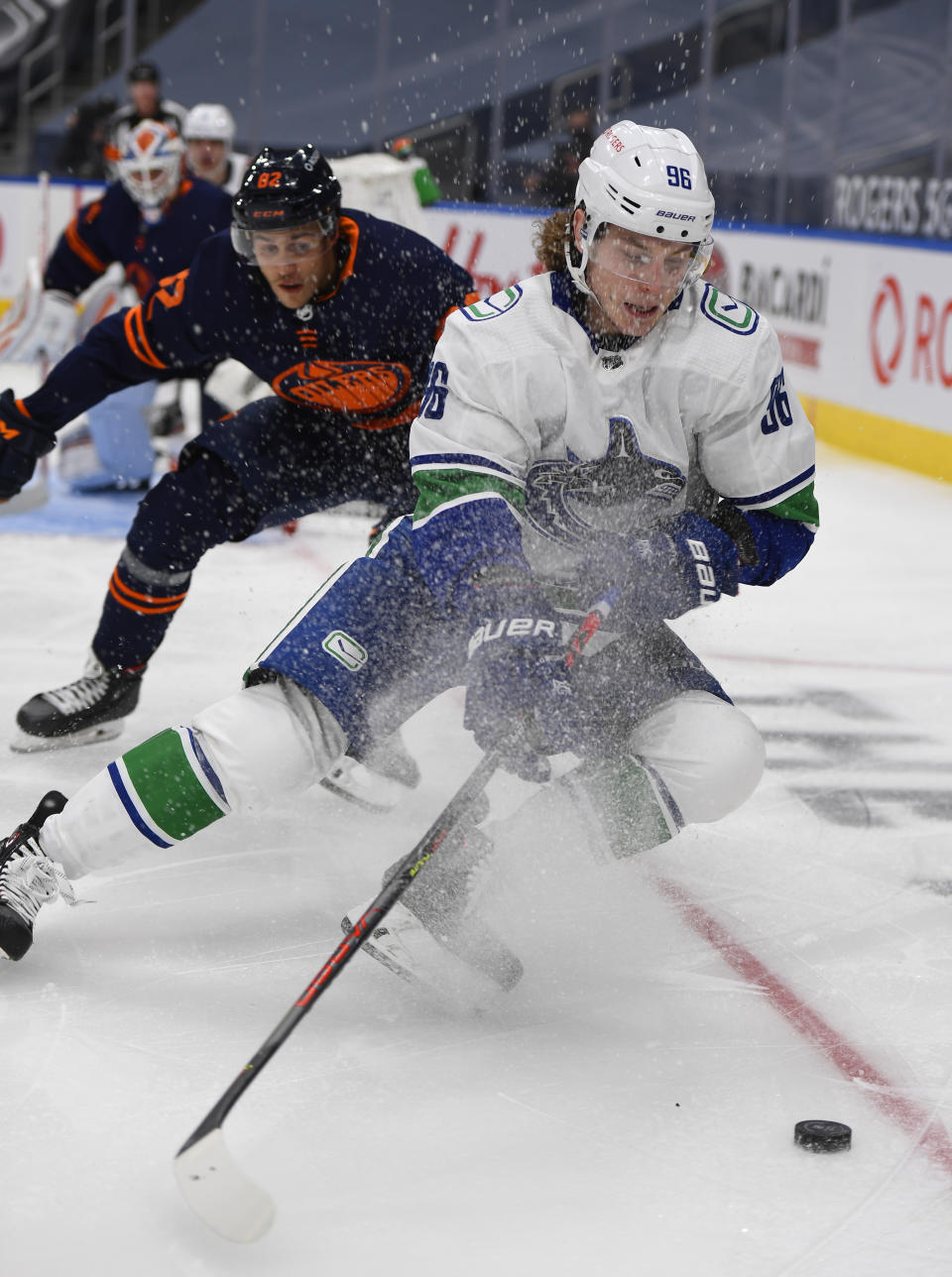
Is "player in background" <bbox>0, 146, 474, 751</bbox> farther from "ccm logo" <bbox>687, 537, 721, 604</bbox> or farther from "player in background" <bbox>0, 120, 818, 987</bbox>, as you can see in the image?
"ccm logo" <bbox>687, 537, 721, 604</bbox>

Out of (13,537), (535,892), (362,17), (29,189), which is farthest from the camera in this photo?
(362,17)

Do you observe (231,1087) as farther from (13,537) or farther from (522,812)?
(13,537)

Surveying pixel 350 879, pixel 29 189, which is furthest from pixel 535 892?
pixel 29 189

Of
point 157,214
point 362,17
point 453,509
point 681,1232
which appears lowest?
point 362,17

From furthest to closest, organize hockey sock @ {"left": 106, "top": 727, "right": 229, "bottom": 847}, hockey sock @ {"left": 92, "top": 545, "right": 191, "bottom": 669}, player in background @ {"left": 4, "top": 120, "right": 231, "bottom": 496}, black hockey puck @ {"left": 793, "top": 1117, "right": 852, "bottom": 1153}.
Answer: player in background @ {"left": 4, "top": 120, "right": 231, "bottom": 496} < hockey sock @ {"left": 92, "top": 545, "right": 191, "bottom": 669} < hockey sock @ {"left": 106, "top": 727, "right": 229, "bottom": 847} < black hockey puck @ {"left": 793, "top": 1117, "right": 852, "bottom": 1153}

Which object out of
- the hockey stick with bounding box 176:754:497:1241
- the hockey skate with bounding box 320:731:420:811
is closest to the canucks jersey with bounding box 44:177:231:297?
the hockey skate with bounding box 320:731:420:811

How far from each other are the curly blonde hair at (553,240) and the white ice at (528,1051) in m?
0.65

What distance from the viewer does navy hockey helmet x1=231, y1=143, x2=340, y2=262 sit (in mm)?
2293

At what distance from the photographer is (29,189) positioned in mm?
8453

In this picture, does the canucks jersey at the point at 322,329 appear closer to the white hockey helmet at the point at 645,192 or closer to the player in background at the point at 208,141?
the white hockey helmet at the point at 645,192

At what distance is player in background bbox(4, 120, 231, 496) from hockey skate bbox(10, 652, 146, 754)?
72.0 inches

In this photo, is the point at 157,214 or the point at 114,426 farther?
the point at 114,426

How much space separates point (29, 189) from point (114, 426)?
3.87 meters

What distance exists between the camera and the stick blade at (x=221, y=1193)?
1.42 metres
